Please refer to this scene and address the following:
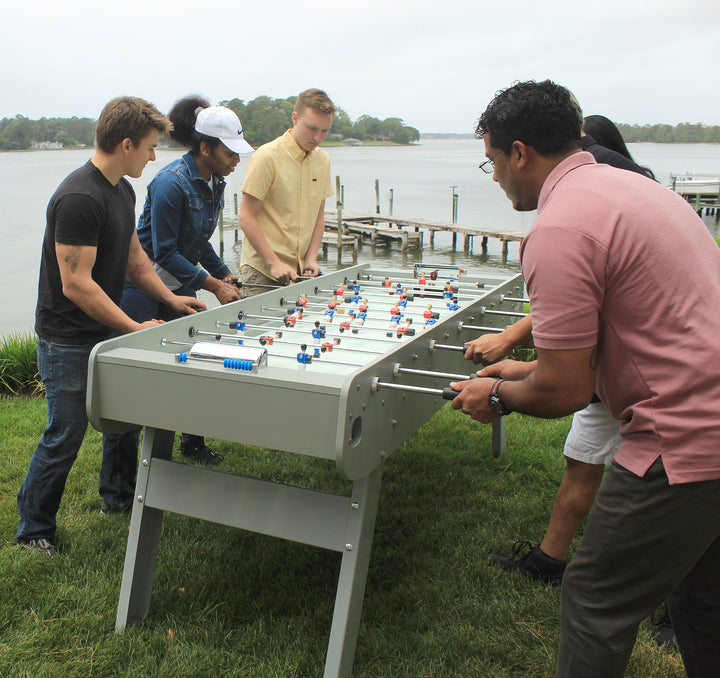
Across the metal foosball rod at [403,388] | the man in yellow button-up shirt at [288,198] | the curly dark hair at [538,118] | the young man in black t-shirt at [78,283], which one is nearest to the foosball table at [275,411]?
the metal foosball rod at [403,388]

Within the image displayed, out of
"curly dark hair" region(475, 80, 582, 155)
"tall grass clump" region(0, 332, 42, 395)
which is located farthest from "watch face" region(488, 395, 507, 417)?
"tall grass clump" region(0, 332, 42, 395)

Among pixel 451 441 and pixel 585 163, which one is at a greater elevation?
pixel 585 163

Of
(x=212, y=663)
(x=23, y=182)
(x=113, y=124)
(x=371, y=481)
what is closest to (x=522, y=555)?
(x=371, y=481)

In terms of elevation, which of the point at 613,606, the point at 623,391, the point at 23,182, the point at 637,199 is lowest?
the point at 613,606

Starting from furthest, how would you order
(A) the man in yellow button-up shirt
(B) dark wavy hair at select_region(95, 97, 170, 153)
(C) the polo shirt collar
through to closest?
(A) the man in yellow button-up shirt
(B) dark wavy hair at select_region(95, 97, 170, 153)
(C) the polo shirt collar

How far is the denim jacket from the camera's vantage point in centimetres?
392

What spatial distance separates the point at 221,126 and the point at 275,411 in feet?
7.66

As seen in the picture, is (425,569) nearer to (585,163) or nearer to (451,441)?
(451,441)

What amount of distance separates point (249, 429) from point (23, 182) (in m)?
61.4

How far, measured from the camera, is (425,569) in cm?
332

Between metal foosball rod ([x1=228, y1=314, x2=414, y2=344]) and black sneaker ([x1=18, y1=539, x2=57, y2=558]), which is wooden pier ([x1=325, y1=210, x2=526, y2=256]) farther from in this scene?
black sneaker ([x1=18, y1=539, x2=57, y2=558])

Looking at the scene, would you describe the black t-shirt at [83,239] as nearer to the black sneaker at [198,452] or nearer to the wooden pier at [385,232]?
the black sneaker at [198,452]

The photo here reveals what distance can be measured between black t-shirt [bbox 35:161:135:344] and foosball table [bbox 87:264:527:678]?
21.7 inches

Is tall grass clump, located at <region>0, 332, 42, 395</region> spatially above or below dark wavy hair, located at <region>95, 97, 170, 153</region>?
below
